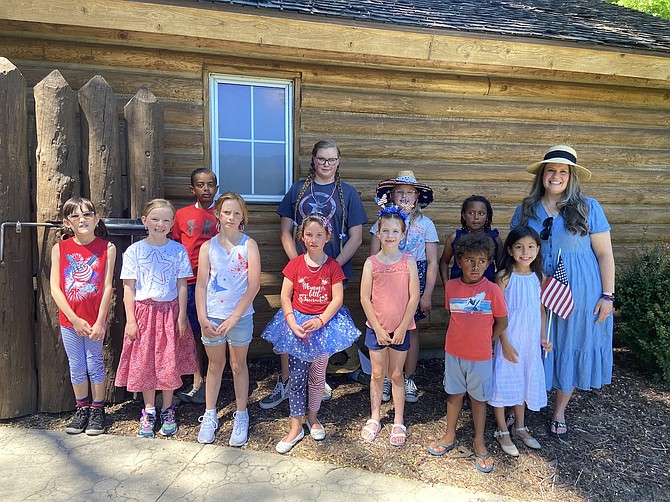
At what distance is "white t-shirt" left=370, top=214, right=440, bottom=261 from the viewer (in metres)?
3.86

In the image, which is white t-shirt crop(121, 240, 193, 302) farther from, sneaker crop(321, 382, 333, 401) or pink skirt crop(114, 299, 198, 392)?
sneaker crop(321, 382, 333, 401)

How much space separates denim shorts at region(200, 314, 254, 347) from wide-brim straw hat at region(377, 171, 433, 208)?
5.19ft

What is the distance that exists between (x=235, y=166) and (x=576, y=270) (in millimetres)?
3270

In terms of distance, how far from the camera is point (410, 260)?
133 inches

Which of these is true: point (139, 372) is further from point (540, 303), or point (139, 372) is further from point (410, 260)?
point (540, 303)

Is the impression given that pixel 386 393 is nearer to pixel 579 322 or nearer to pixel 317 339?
pixel 317 339

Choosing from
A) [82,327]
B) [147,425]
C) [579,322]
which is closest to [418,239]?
[579,322]

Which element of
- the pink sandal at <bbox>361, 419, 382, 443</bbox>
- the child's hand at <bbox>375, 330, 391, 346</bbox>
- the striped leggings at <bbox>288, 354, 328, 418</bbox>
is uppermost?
the child's hand at <bbox>375, 330, 391, 346</bbox>

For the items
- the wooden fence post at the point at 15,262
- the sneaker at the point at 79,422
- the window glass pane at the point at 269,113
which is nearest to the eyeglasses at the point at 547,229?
the window glass pane at the point at 269,113

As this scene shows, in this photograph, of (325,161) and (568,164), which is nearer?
(568,164)

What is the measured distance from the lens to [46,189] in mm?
3523

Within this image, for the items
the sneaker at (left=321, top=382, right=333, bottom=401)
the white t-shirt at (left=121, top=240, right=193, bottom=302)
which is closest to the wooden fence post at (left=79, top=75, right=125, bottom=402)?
the white t-shirt at (left=121, top=240, right=193, bottom=302)

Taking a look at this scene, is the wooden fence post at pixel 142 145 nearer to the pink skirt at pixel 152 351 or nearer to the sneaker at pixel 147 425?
the pink skirt at pixel 152 351

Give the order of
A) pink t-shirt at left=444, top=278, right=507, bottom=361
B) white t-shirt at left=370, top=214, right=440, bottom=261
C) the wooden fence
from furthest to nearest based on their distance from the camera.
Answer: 1. white t-shirt at left=370, top=214, right=440, bottom=261
2. the wooden fence
3. pink t-shirt at left=444, top=278, right=507, bottom=361
